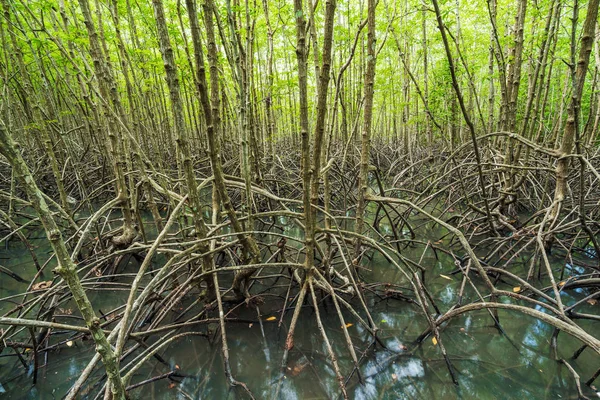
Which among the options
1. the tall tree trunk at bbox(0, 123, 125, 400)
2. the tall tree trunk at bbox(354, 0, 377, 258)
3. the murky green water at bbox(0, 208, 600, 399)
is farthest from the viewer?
the tall tree trunk at bbox(354, 0, 377, 258)

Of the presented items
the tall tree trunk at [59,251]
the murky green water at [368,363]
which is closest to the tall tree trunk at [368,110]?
the murky green water at [368,363]

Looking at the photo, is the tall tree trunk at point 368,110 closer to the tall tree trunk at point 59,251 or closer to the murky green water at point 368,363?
the murky green water at point 368,363

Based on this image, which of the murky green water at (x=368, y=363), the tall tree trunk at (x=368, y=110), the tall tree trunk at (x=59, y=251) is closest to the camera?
the tall tree trunk at (x=59, y=251)

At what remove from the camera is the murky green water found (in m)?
1.89

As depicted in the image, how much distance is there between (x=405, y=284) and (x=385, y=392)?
137cm

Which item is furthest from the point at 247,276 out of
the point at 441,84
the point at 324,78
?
the point at 441,84

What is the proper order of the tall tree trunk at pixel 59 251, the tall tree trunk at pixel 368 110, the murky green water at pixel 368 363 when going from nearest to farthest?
1. the tall tree trunk at pixel 59 251
2. the murky green water at pixel 368 363
3. the tall tree trunk at pixel 368 110

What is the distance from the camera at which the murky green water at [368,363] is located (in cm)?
189

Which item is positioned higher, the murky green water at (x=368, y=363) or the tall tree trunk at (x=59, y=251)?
the tall tree trunk at (x=59, y=251)

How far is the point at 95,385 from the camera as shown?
1.91 meters

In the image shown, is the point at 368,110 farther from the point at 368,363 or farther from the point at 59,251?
the point at 59,251

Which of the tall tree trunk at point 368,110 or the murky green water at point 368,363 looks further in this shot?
the tall tree trunk at point 368,110

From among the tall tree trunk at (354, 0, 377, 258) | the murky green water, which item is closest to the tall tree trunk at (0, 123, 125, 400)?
the murky green water

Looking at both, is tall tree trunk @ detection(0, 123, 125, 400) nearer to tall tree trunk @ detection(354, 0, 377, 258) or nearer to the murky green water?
the murky green water
